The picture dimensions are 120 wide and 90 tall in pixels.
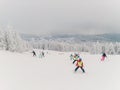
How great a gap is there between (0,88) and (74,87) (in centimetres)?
287

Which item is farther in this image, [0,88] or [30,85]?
[30,85]

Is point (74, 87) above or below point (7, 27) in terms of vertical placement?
below

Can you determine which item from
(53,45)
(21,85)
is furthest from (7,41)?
(53,45)

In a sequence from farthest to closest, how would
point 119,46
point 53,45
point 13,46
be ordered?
point 53,45
point 119,46
point 13,46

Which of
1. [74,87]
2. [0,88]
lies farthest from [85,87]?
[0,88]

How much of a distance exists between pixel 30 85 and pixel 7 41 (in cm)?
4216

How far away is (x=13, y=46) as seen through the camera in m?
50.8

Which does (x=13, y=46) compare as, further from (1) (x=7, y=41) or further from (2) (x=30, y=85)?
(2) (x=30, y=85)

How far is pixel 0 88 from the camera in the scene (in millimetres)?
9141

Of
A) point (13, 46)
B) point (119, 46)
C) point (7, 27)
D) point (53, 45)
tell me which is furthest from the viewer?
point (53, 45)

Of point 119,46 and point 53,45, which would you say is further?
point 53,45

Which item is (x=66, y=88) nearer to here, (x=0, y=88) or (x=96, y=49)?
(x=0, y=88)

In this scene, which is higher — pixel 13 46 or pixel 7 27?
pixel 7 27

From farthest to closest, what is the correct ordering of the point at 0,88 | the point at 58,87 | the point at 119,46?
the point at 119,46, the point at 58,87, the point at 0,88
